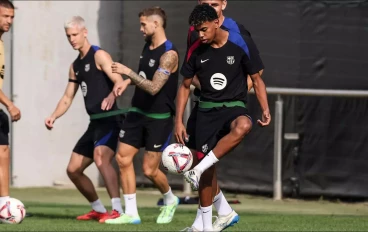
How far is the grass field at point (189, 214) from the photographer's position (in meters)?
11.3

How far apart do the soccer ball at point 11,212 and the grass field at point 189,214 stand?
27 cm

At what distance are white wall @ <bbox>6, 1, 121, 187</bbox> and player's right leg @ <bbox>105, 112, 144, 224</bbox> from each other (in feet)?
19.3

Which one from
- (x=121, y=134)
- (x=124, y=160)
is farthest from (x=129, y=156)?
(x=121, y=134)

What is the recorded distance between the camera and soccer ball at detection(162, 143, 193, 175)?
962 centimetres

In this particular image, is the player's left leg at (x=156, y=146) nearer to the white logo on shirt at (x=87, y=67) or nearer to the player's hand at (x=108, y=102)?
the player's hand at (x=108, y=102)

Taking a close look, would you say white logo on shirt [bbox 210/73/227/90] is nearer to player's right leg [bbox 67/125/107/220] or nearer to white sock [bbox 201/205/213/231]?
white sock [bbox 201/205/213/231]

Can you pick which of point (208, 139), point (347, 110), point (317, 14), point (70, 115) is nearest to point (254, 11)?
point (317, 14)

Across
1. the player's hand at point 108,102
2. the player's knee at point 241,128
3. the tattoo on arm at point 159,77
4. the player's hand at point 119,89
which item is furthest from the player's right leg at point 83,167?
the player's knee at point 241,128

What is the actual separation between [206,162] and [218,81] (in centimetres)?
78

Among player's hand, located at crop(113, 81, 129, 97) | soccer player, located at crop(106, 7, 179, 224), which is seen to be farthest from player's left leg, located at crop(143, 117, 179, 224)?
player's hand, located at crop(113, 81, 129, 97)

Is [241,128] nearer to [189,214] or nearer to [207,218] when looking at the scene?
[207,218]

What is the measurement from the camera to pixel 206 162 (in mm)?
9625

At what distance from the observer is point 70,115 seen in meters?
18.2

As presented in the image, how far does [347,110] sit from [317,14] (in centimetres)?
153
